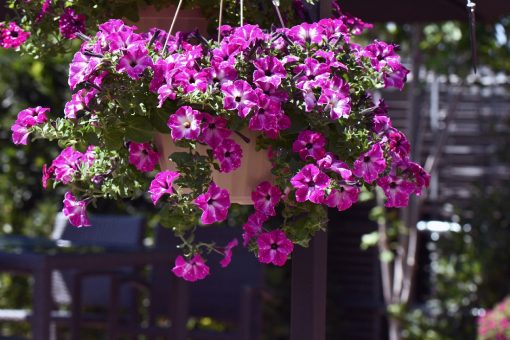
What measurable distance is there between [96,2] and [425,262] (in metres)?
6.47

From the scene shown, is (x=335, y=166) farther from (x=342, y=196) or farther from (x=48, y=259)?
(x=48, y=259)

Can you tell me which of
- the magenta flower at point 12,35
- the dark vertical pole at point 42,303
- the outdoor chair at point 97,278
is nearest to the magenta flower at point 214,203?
the magenta flower at point 12,35

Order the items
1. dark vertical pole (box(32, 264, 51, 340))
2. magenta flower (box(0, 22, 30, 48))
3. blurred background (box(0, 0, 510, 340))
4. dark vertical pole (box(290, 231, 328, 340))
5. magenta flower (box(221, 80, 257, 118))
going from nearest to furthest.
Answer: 1. magenta flower (box(221, 80, 257, 118))
2. dark vertical pole (box(290, 231, 328, 340))
3. magenta flower (box(0, 22, 30, 48))
4. dark vertical pole (box(32, 264, 51, 340))
5. blurred background (box(0, 0, 510, 340))

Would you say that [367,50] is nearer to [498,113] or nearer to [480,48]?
[480,48]

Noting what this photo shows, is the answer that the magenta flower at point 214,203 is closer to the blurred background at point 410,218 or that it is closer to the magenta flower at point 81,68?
the magenta flower at point 81,68

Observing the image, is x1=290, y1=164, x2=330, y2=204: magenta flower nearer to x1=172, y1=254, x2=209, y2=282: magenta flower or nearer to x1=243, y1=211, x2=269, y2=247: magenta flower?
x1=243, y1=211, x2=269, y2=247: magenta flower

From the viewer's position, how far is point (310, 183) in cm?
140

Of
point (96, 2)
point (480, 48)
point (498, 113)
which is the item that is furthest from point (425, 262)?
point (96, 2)

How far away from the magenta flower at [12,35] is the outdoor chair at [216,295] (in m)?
2.09

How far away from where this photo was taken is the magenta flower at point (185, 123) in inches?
54.5

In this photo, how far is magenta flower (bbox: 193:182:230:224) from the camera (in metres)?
Result: 1.41

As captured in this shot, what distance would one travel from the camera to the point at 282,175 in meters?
1.47

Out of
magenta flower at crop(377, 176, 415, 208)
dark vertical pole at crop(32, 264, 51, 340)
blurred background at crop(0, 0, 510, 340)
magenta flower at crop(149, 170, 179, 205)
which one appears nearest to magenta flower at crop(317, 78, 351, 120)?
magenta flower at crop(377, 176, 415, 208)

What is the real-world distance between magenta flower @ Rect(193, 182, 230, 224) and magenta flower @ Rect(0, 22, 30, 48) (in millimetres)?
602
